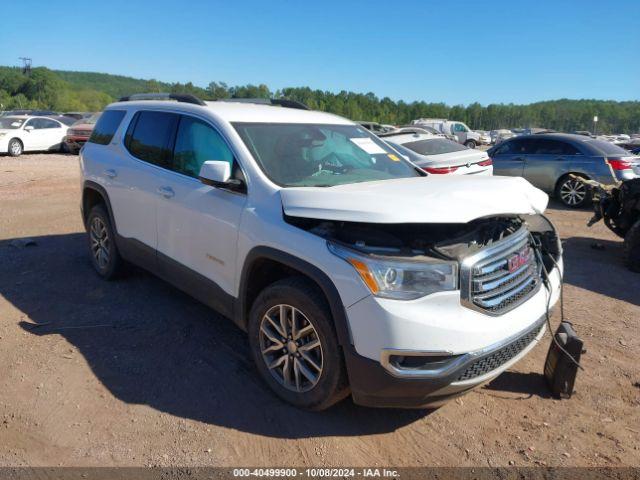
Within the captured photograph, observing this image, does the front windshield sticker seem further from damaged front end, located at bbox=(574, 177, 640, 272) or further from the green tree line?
the green tree line

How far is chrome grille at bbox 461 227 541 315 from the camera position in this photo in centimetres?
271

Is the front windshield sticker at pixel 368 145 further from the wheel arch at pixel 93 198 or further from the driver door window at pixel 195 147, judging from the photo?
the wheel arch at pixel 93 198

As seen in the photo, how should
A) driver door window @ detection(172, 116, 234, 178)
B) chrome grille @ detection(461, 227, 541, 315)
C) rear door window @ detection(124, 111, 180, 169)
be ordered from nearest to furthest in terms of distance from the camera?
chrome grille @ detection(461, 227, 541, 315) → driver door window @ detection(172, 116, 234, 178) → rear door window @ detection(124, 111, 180, 169)

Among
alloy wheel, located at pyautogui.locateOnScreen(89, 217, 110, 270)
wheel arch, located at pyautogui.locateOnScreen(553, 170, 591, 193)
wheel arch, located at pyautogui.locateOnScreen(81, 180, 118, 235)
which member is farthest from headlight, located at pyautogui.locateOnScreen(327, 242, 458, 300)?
wheel arch, located at pyautogui.locateOnScreen(553, 170, 591, 193)

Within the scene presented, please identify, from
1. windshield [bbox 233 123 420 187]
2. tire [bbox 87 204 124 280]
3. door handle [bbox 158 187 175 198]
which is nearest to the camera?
windshield [bbox 233 123 420 187]

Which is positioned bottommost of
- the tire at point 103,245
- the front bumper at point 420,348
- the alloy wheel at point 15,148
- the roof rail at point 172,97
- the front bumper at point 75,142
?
the alloy wheel at point 15,148

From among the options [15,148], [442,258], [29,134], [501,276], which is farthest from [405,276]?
[29,134]

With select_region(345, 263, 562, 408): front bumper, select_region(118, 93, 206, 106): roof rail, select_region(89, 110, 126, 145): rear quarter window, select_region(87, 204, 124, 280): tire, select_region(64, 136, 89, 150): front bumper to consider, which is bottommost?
select_region(64, 136, 89, 150): front bumper

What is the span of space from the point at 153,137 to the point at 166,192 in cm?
73

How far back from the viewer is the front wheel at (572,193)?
10662 millimetres

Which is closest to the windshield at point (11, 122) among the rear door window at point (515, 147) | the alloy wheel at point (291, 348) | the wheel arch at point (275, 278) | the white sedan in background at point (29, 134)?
the white sedan in background at point (29, 134)

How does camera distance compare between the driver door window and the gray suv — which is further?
the gray suv

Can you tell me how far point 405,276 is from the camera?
104 inches

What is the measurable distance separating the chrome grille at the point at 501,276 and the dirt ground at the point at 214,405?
798 millimetres
